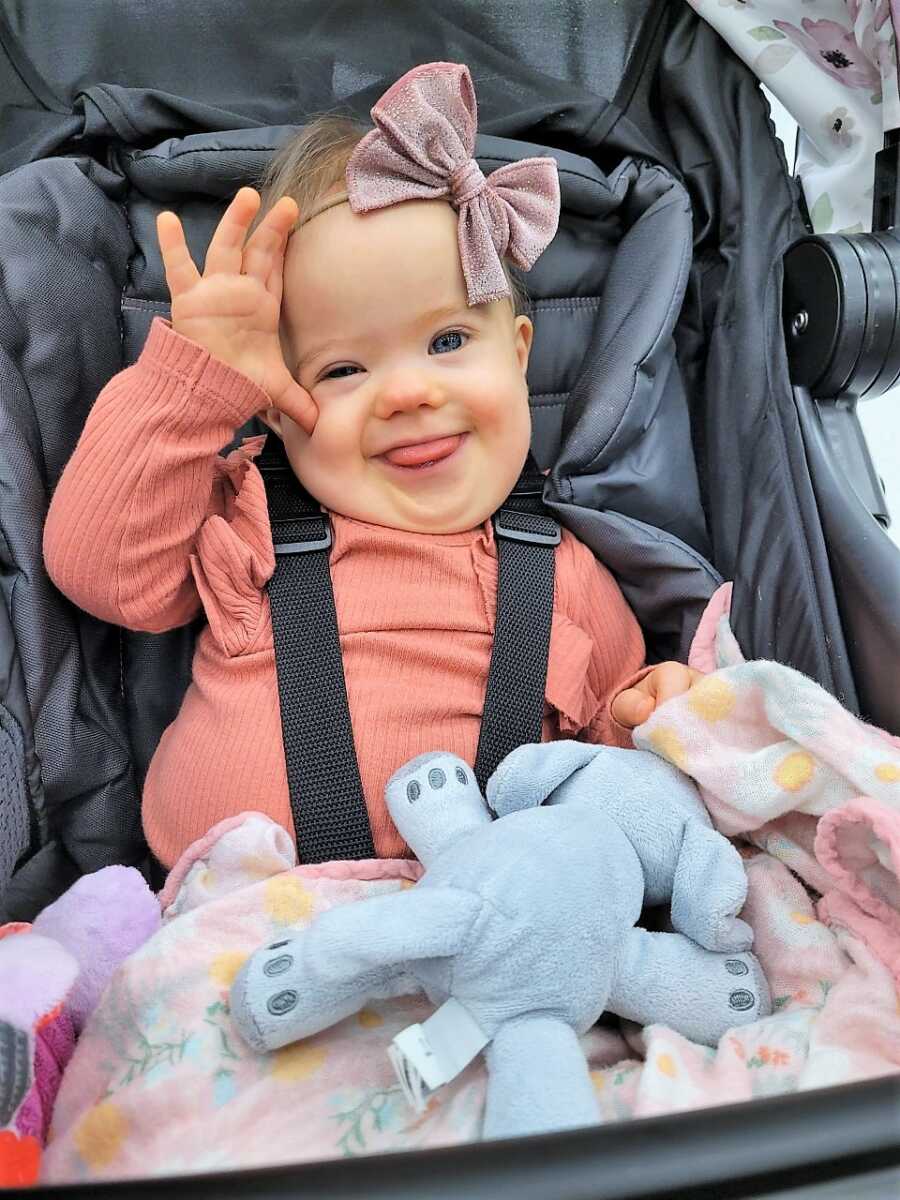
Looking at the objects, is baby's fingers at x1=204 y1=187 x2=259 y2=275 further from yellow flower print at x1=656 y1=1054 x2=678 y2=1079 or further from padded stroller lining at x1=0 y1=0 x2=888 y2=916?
yellow flower print at x1=656 y1=1054 x2=678 y2=1079

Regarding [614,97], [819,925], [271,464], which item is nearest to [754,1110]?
[819,925]

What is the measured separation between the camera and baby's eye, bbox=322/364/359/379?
101 centimetres

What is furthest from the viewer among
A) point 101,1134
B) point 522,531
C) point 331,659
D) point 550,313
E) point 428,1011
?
point 550,313

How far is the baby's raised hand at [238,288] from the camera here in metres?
0.92

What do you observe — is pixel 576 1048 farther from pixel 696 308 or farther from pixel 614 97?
pixel 614 97

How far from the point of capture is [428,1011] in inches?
29.9

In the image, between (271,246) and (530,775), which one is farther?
(271,246)

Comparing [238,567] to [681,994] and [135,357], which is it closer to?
[135,357]

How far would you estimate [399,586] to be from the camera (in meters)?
1.03

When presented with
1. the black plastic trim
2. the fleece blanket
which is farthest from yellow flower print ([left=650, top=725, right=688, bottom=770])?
the black plastic trim

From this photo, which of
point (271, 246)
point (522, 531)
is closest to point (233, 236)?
point (271, 246)

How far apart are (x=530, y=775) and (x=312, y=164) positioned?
620mm

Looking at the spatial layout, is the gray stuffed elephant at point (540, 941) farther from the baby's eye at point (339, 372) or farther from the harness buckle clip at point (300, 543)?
the baby's eye at point (339, 372)

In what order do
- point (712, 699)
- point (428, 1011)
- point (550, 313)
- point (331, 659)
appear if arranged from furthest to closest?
1. point (550, 313)
2. point (331, 659)
3. point (712, 699)
4. point (428, 1011)
